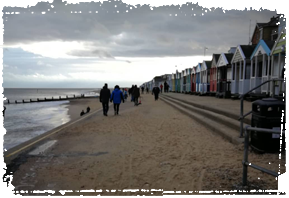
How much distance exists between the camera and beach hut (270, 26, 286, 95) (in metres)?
11.0

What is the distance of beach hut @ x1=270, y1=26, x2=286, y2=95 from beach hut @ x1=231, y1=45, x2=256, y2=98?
3.27 meters

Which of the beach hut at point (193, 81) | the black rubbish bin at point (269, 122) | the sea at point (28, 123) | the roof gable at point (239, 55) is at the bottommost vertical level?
the sea at point (28, 123)

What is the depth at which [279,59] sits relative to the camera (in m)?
11.4

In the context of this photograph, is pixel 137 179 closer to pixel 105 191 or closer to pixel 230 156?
pixel 105 191

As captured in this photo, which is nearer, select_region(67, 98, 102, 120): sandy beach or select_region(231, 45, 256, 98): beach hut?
select_region(231, 45, 256, 98): beach hut

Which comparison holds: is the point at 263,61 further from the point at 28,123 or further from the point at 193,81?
the point at 193,81

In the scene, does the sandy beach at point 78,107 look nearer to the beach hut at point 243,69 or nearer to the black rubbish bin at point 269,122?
the beach hut at point 243,69

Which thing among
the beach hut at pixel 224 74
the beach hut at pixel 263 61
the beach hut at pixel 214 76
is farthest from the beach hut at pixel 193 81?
the beach hut at pixel 263 61

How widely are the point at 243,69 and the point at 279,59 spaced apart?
460 cm

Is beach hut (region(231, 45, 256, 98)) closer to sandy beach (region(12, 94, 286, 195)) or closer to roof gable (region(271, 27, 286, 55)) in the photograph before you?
roof gable (region(271, 27, 286, 55))

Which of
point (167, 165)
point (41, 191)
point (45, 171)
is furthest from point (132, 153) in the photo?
point (41, 191)

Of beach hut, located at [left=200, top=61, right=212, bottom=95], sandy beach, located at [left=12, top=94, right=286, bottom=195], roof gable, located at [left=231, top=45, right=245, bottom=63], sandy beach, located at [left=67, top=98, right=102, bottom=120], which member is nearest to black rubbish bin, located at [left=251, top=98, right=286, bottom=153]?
sandy beach, located at [left=12, top=94, right=286, bottom=195]

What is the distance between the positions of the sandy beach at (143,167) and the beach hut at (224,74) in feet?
46.9

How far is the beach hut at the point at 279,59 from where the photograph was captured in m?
11.0
